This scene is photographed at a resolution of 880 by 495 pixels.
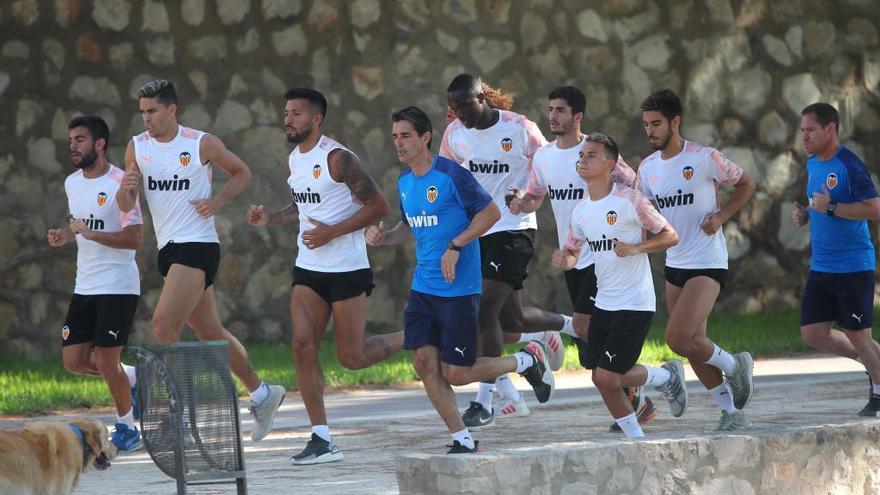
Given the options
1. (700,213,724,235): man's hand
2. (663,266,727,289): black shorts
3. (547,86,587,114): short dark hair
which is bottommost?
(663,266,727,289): black shorts

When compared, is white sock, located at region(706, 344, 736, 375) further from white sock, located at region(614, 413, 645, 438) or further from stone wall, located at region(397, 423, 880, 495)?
stone wall, located at region(397, 423, 880, 495)

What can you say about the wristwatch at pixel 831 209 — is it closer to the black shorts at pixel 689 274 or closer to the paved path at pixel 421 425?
the black shorts at pixel 689 274

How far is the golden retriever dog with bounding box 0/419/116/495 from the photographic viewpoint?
735cm

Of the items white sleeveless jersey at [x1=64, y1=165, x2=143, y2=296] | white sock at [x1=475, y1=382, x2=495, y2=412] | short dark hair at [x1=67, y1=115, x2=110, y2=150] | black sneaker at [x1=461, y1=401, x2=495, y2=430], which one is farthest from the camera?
white sock at [x1=475, y1=382, x2=495, y2=412]

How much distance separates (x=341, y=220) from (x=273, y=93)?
6991 mm

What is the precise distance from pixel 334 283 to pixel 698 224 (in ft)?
7.44

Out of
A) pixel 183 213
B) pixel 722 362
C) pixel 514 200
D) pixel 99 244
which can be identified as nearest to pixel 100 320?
pixel 99 244

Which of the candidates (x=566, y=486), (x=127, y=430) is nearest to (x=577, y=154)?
(x=127, y=430)

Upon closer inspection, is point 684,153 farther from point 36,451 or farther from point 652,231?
point 36,451

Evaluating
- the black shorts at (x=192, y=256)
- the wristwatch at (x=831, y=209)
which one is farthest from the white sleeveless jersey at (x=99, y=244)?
the wristwatch at (x=831, y=209)

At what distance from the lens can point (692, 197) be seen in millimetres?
10711

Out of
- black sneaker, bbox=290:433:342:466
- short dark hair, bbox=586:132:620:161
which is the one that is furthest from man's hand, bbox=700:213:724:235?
black sneaker, bbox=290:433:342:466

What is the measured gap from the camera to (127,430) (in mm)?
10969

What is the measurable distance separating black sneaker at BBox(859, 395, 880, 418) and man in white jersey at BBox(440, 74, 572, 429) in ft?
7.47
